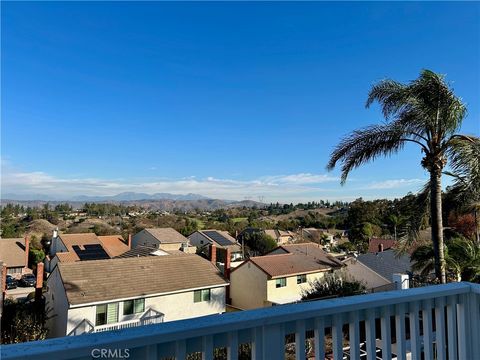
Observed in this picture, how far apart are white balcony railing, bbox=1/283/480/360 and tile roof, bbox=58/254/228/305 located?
15929mm

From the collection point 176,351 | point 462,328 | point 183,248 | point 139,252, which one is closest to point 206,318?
point 176,351

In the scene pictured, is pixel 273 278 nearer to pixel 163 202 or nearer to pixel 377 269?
pixel 377 269

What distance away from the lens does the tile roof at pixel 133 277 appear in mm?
15719

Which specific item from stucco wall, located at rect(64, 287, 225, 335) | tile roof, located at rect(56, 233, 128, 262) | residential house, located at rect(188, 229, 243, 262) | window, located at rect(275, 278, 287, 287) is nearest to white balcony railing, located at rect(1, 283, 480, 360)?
stucco wall, located at rect(64, 287, 225, 335)

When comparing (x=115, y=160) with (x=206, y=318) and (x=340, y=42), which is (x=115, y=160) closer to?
(x=340, y=42)

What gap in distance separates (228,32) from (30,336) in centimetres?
1393

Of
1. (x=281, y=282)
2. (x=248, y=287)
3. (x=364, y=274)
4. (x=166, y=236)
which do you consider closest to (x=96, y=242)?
(x=166, y=236)

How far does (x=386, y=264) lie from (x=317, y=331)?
2149cm

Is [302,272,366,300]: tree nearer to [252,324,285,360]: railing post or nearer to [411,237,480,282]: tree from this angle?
[411,237,480,282]: tree

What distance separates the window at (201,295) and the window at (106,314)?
4351 mm

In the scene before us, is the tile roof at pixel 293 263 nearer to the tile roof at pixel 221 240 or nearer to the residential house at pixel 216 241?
the residential house at pixel 216 241

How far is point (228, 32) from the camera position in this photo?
12.5 m

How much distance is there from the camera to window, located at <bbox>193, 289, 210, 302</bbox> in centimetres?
1853

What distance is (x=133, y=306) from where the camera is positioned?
1642 cm
